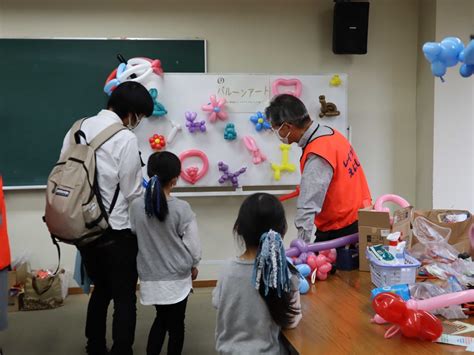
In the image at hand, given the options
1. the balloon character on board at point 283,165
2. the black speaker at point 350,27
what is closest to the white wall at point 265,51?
the black speaker at point 350,27

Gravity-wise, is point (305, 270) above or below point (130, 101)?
below

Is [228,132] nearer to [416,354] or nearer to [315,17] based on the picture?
[315,17]

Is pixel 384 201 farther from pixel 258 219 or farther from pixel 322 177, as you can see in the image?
pixel 258 219

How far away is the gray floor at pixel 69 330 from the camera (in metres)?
2.71

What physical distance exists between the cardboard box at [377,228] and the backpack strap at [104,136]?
1.07 m

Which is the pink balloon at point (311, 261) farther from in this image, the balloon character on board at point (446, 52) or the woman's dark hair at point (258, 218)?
the balloon character on board at point (446, 52)

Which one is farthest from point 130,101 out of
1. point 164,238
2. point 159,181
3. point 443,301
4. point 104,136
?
point 443,301

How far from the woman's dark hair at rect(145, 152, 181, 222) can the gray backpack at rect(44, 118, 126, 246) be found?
196 mm

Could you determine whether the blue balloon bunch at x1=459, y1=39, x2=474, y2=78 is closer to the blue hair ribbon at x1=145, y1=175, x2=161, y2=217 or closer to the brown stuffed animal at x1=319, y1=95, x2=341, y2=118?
the blue hair ribbon at x1=145, y1=175, x2=161, y2=217

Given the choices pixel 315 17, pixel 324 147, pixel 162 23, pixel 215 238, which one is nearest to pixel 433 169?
pixel 315 17

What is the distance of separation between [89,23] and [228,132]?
139 cm

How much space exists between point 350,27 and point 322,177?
220cm

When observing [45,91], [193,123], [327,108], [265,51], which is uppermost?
[265,51]

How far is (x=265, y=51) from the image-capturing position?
374 centimetres
